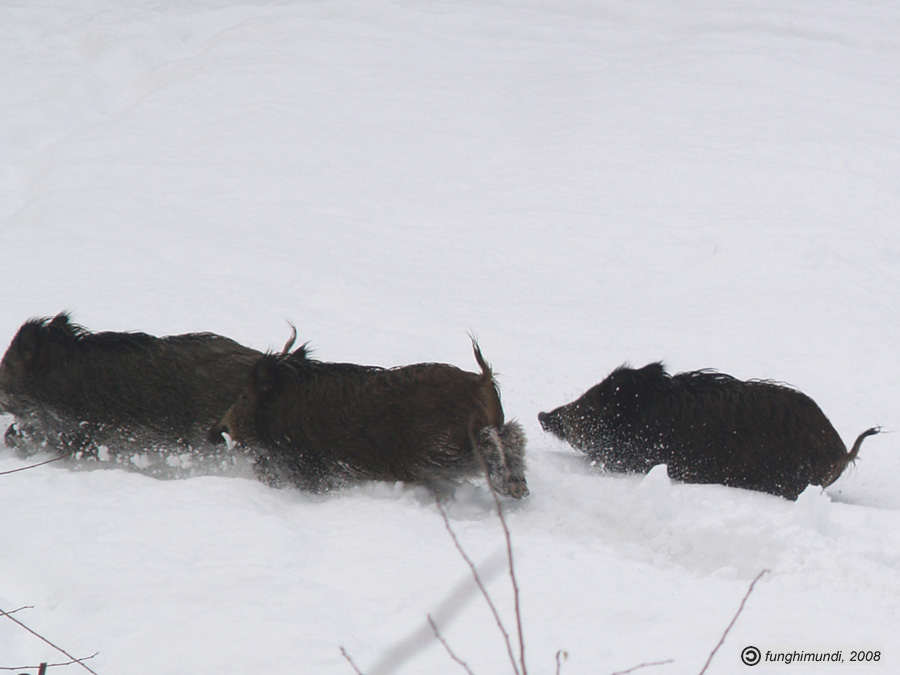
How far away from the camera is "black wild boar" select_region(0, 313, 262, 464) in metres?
5.63

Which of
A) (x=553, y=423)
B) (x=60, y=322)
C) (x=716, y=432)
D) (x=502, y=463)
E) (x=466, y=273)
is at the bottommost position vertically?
(x=466, y=273)

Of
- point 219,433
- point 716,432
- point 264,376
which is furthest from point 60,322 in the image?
point 716,432

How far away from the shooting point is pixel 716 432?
213 inches

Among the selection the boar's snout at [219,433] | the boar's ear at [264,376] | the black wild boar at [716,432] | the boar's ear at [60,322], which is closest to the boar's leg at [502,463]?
the black wild boar at [716,432]

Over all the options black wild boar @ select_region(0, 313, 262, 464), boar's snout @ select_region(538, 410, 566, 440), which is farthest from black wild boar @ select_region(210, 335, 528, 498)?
boar's snout @ select_region(538, 410, 566, 440)

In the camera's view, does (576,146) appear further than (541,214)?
Yes

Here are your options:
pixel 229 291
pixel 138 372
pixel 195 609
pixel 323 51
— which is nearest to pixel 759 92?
pixel 323 51

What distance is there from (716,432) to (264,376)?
2.74 m

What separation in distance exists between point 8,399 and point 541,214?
6.86 meters

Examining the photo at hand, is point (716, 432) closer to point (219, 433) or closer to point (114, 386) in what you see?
point (219, 433)

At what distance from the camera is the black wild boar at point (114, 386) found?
563cm

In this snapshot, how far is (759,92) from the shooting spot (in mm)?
14125

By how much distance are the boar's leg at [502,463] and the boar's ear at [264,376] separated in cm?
134

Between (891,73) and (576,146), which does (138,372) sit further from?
(891,73)
